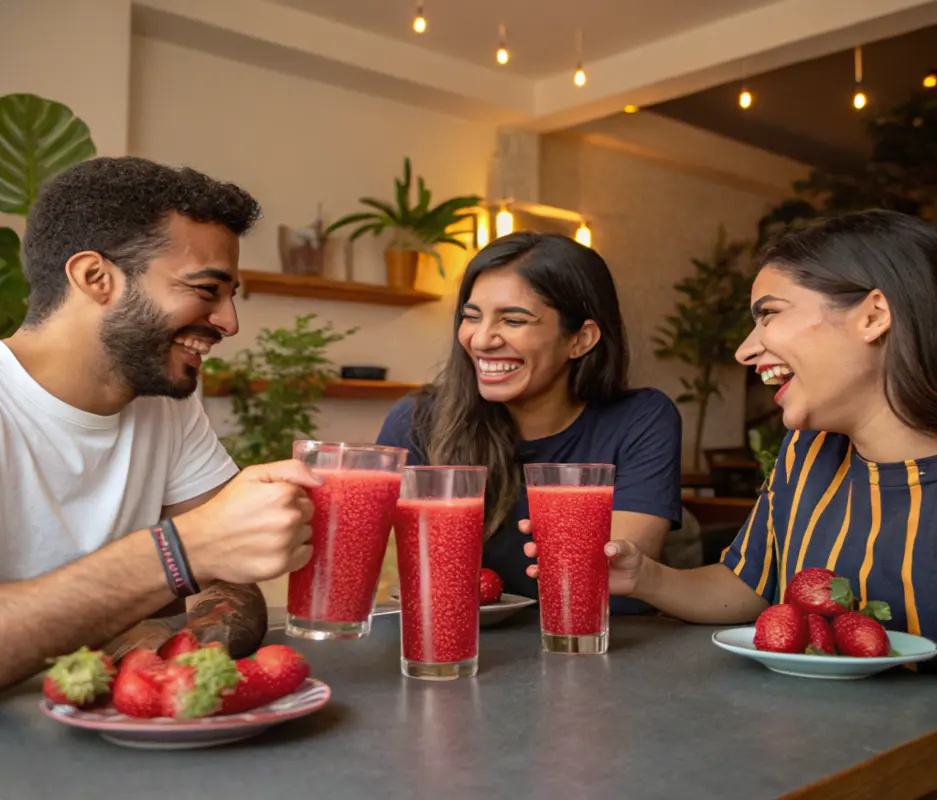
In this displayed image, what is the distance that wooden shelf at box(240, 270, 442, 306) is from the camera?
5180mm

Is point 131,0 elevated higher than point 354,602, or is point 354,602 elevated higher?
point 131,0

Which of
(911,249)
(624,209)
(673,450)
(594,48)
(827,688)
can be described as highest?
(594,48)

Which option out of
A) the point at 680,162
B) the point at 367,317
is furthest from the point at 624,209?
the point at 367,317

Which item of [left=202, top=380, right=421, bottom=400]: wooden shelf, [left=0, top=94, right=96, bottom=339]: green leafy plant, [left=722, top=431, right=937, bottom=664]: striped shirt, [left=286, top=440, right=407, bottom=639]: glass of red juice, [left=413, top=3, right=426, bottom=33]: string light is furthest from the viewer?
[left=202, top=380, right=421, bottom=400]: wooden shelf

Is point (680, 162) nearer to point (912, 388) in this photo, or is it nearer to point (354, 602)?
point (912, 388)

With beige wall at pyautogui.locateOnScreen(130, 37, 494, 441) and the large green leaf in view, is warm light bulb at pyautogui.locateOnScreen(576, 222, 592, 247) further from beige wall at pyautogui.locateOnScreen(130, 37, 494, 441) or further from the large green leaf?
the large green leaf

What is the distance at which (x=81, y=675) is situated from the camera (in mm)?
905

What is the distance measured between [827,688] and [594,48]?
5.02 metres

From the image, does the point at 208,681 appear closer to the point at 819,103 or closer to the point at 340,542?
the point at 340,542

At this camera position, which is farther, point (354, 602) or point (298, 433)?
point (298, 433)

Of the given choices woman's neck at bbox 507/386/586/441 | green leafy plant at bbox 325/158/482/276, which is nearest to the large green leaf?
green leafy plant at bbox 325/158/482/276

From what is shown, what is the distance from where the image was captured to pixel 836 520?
159 centimetres

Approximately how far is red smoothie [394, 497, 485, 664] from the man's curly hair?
687 millimetres

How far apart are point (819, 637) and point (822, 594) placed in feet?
0.23
